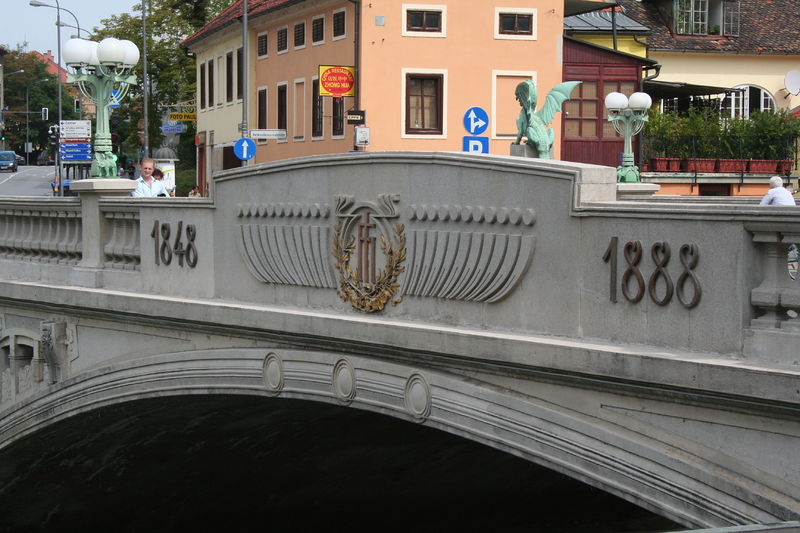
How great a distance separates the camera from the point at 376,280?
366 inches

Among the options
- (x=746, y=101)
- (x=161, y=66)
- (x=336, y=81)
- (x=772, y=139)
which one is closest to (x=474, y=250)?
(x=336, y=81)

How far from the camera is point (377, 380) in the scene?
9.16 m

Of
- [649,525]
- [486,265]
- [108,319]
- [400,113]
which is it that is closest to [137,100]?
[400,113]

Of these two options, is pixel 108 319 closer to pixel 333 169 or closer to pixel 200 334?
pixel 200 334

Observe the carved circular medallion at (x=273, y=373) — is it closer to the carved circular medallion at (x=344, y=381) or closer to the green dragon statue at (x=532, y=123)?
the carved circular medallion at (x=344, y=381)

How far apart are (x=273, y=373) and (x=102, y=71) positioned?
407 cm

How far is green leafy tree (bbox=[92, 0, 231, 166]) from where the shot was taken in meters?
65.5

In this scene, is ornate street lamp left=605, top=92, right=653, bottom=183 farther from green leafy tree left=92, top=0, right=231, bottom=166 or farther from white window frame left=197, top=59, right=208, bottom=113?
green leafy tree left=92, top=0, right=231, bottom=166

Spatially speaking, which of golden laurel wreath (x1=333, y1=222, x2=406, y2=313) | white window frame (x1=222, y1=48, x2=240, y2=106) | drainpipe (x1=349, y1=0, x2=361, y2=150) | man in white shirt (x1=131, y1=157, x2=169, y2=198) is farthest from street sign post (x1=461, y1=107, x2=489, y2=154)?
white window frame (x1=222, y1=48, x2=240, y2=106)

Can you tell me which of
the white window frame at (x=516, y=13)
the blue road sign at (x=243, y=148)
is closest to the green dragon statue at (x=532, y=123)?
the blue road sign at (x=243, y=148)

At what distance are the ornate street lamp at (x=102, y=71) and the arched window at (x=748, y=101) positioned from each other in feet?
130

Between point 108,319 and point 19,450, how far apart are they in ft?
10.9

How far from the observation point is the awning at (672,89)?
39.2 m

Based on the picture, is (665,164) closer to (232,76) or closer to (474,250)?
(232,76)
